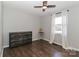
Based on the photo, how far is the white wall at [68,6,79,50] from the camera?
4.23 meters

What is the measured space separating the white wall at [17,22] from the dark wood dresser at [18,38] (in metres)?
0.43

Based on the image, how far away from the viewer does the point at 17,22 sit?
5.54 m

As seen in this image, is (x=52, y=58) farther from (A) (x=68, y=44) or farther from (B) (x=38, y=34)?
(B) (x=38, y=34)

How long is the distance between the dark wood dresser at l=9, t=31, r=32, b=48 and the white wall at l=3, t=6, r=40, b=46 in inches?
17.0

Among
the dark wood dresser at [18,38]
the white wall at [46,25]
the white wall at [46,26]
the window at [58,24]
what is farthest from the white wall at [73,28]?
the dark wood dresser at [18,38]

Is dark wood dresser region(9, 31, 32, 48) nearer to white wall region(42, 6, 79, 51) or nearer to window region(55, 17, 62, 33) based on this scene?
window region(55, 17, 62, 33)

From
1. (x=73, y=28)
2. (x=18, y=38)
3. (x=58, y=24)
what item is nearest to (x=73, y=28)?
(x=73, y=28)

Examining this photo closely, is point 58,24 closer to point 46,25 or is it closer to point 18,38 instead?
point 46,25

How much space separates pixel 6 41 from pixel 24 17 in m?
2.02

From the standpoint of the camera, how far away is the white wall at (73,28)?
4.23 m

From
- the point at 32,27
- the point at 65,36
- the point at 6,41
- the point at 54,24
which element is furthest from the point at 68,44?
the point at 6,41

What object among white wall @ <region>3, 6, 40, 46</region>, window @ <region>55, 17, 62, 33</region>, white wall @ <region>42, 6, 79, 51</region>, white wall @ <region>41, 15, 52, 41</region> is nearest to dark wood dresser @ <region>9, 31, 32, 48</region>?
white wall @ <region>3, 6, 40, 46</region>

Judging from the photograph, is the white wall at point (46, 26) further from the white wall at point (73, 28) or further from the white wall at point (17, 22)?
the white wall at point (73, 28)

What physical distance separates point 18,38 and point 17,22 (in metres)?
1.10
